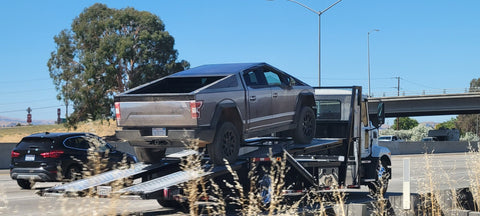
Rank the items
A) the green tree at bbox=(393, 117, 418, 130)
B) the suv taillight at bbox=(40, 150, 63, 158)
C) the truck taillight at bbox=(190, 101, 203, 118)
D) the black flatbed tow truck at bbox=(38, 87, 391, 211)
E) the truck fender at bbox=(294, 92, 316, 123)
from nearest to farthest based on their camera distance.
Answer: the black flatbed tow truck at bbox=(38, 87, 391, 211), the truck taillight at bbox=(190, 101, 203, 118), the truck fender at bbox=(294, 92, 316, 123), the suv taillight at bbox=(40, 150, 63, 158), the green tree at bbox=(393, 117, 418, 130)

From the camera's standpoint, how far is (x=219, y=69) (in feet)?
34.1

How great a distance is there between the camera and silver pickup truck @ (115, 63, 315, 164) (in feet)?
29.2

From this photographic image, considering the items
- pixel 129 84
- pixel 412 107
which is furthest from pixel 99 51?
pixel 412 107

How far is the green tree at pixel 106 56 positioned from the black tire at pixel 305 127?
50.2 meters

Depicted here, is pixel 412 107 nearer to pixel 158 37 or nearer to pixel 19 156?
pixel 158 37

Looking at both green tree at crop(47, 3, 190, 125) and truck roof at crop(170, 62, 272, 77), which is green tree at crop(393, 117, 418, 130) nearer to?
green tree at crop(47, 3, 190, 125)

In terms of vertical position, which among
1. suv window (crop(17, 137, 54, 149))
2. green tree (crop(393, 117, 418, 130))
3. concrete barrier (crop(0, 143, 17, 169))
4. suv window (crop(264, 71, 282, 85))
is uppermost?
suv window (crop(264, 71, 282, 85))

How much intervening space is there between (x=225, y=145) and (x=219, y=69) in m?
1.57

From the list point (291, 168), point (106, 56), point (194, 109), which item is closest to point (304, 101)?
point (291, 168)

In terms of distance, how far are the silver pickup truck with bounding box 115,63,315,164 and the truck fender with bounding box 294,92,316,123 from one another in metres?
0.04

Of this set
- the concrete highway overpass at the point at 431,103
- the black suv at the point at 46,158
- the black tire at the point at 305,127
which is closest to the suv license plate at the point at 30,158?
the black suv at the point at 46,158

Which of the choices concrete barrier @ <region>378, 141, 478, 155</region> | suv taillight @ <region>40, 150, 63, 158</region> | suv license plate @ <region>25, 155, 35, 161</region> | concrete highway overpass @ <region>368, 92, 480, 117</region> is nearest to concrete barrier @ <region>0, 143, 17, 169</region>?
suv license plate @ <region>25, 155, 35, 161</region>

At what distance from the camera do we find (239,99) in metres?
9.81

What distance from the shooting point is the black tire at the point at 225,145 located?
9117mm
